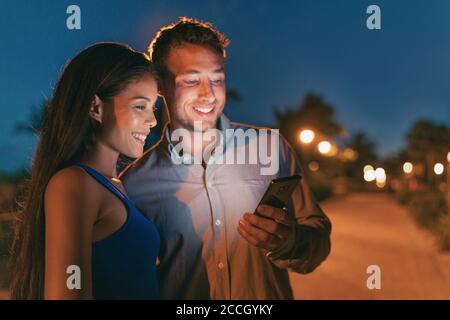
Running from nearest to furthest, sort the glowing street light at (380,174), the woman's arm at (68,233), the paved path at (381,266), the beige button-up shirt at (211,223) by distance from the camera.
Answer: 1. the woman's arm at (68,233)
2. the beige button-up shirt at (211,223)
3. the paved path at (381,266)
4. the glowing street light at (380,174)

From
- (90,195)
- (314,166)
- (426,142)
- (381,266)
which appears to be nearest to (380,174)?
(426,142)

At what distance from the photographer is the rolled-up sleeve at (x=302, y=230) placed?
8.59 ft

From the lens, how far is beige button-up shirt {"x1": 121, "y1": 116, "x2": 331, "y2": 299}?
2721 millimetres

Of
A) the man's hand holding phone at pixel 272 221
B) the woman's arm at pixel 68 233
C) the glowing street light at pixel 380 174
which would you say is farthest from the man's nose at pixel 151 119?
the glowing street light at pixel 380 174

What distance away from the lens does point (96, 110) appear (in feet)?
8.06

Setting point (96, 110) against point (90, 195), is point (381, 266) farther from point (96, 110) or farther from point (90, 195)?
point (90, 195)

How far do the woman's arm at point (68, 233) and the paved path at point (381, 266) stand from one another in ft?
11.0

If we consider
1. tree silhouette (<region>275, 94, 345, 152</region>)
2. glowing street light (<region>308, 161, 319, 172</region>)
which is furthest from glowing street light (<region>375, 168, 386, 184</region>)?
tree silhouette (<region>275, 94, 345, 152</region>)

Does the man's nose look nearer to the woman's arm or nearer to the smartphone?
the woman's arm

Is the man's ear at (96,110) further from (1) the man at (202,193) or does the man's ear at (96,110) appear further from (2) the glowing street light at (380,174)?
(2) the glowing street light at (380,174)

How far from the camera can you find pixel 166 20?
9.46 ft

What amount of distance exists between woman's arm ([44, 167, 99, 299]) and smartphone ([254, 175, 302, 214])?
0.94 metres
